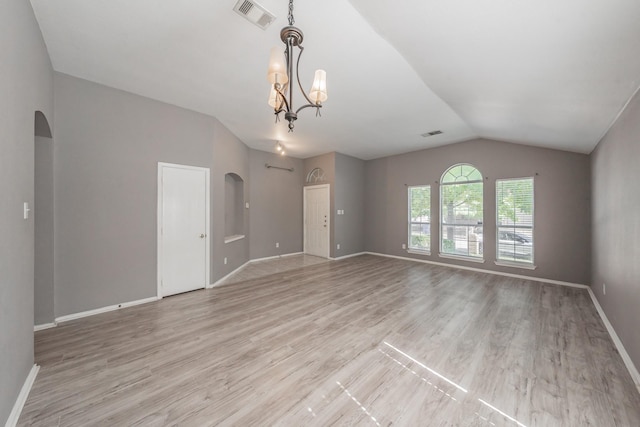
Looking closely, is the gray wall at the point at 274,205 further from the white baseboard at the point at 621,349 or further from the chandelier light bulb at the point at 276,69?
the white baseboard at the point at 621,349

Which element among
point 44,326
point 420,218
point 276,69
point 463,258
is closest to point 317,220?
point 420,218

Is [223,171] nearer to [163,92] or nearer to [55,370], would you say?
[163,92]

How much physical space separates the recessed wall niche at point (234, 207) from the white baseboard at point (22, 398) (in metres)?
3.81

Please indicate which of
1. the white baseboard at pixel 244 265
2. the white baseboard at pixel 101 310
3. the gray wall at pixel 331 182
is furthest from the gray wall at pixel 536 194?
the white baseboard at pixel 101 310

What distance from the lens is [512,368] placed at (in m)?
2.07

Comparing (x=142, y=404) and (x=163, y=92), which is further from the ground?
(x=163, y=92)

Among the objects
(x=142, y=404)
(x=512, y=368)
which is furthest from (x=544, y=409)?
(x=142, y=404)

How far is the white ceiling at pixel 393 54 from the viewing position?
1713 millimetres

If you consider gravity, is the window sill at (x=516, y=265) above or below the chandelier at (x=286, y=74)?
below

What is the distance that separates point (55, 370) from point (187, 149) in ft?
9.76

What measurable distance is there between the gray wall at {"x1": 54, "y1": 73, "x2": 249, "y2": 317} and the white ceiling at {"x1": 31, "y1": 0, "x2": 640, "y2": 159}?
301mm

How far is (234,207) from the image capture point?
6.00 m

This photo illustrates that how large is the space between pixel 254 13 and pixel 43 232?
3284mm

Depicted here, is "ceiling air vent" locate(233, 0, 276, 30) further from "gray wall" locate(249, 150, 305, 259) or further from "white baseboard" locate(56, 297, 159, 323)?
"gray wall" locate(249, 150, 305, 259)
